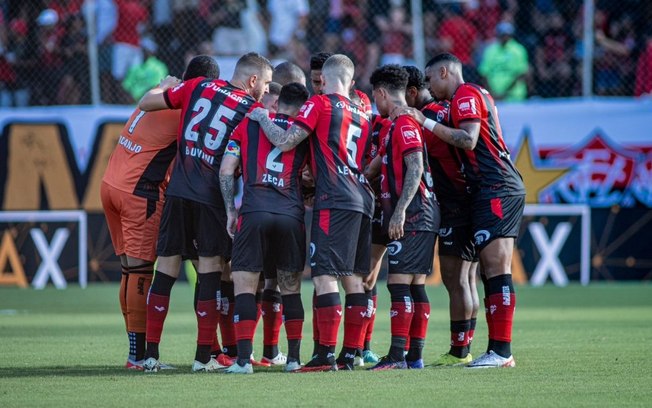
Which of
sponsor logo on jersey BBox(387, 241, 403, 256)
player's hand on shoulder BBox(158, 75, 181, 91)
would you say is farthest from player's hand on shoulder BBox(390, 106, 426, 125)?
player's hand on shoulder BBox(158, 75, 181, 91)

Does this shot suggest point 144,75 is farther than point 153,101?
Yes

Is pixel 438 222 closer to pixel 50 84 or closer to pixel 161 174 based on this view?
pixel 161 174

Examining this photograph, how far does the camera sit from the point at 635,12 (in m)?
18.5

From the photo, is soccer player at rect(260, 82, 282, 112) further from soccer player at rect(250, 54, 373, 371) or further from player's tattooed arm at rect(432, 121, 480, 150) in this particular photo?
player's tattooed arm at rect(432, 121, 480, 150)

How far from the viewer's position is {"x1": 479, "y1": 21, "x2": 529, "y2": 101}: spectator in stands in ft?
60.1

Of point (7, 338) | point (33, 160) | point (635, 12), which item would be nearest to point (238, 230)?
point (7, 338)

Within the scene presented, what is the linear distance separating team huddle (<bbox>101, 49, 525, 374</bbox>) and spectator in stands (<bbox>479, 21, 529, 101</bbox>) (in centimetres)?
940

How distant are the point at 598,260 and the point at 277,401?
12591 millimetres

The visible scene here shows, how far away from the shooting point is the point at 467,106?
28.7 feet

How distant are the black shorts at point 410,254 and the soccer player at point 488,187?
1.58 ft

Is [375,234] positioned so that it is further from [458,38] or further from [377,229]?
[458,38]

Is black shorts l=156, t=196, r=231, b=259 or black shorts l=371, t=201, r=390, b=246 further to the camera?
black shorts l=371, t=201, r=390, b=246

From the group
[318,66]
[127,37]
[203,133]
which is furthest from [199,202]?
[127,37]

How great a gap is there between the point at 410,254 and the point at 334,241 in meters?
0.73
